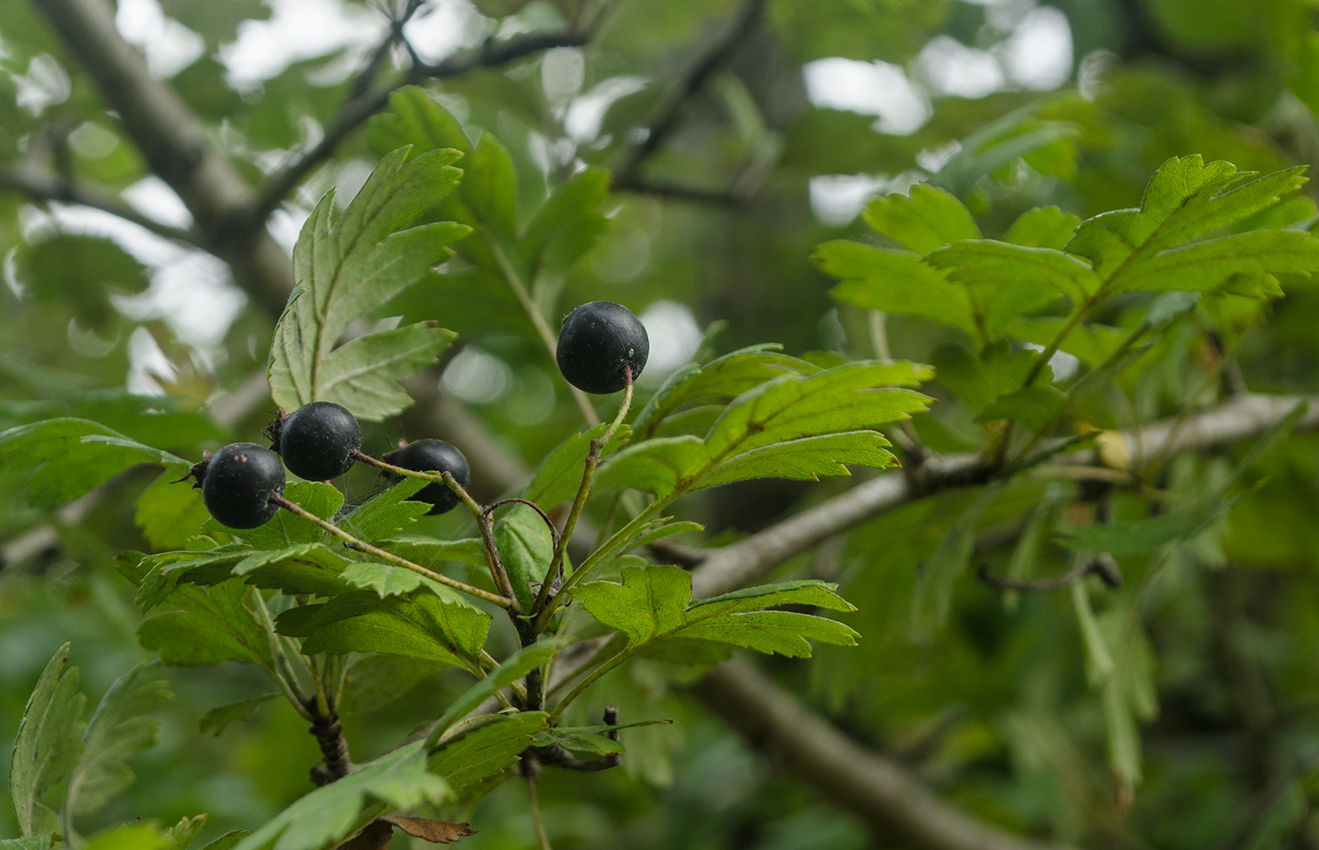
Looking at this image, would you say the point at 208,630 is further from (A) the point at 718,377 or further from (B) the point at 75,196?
A: (B) the point at 75,196

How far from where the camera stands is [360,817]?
21.2 inches

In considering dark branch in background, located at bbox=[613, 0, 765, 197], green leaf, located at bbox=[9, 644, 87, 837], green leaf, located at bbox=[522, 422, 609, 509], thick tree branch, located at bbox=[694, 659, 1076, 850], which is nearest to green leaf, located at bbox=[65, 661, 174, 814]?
green leaf, located at bbox=[9, 644, 87, 837]

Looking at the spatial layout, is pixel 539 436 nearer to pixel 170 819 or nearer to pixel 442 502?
pixel 170 819

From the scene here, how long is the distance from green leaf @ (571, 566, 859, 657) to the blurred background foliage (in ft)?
1.24

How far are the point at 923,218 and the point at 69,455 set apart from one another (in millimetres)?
657

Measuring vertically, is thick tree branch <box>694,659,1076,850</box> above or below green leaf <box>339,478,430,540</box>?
below

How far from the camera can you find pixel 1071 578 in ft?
3.00

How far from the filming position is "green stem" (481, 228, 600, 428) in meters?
0.88

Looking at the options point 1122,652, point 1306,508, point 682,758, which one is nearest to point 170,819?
point 682,758

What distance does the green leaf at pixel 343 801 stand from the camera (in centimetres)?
42

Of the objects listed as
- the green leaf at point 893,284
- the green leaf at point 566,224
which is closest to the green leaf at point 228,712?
the green leaf at point 566,224

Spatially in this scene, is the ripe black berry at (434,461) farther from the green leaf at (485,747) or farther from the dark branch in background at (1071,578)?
the dark branch in background at (1071,578)

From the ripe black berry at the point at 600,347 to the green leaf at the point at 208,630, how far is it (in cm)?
27

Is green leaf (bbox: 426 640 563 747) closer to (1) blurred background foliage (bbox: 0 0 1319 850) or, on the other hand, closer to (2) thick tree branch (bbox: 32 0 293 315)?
(1) blurred background foliage (bbox: 0 0 1319 850)
